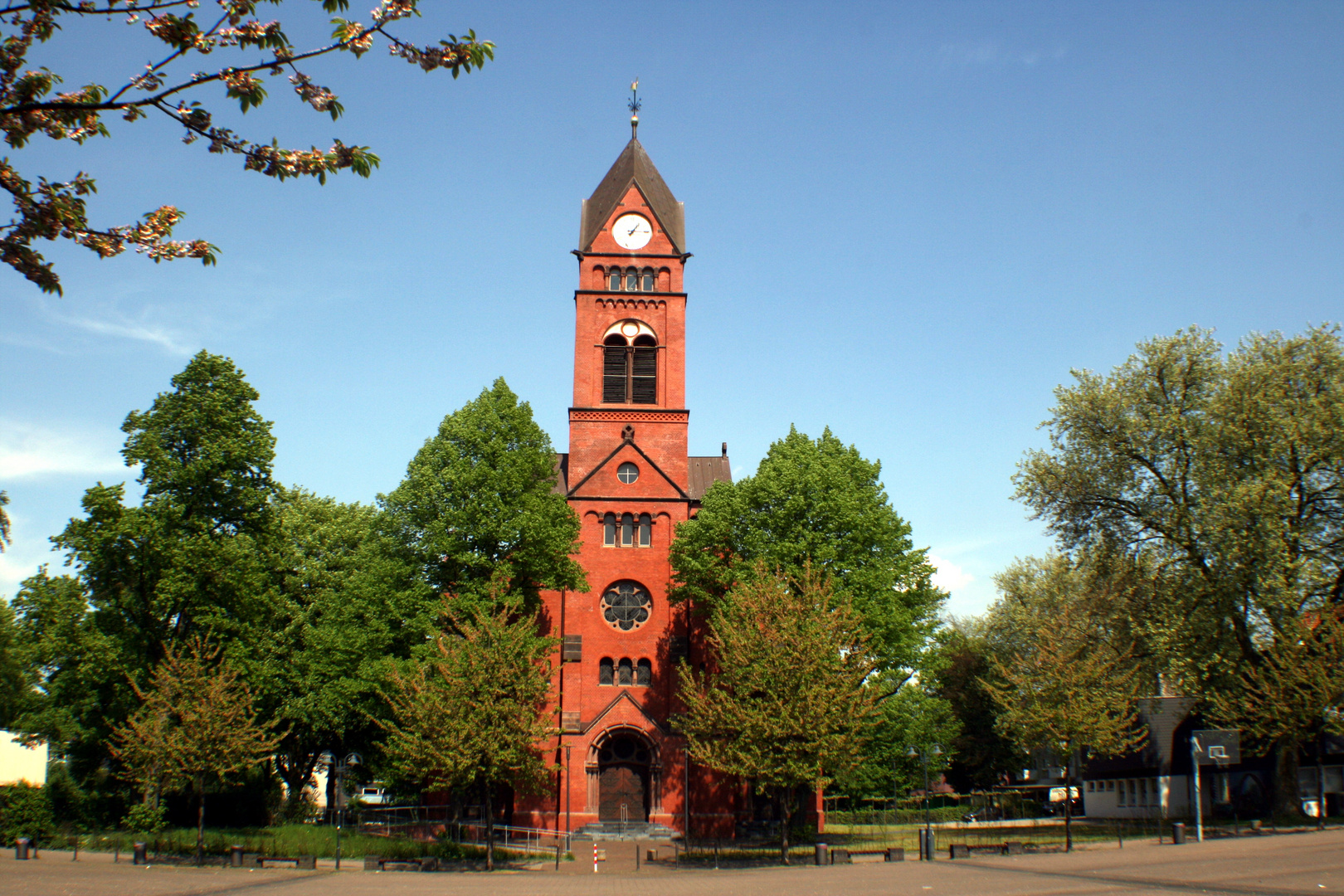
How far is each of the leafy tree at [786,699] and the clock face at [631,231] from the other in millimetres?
21430

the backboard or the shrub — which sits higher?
the backboard

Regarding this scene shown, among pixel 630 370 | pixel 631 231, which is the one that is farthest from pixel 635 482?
pixel 631 231

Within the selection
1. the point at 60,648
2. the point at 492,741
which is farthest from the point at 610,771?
the point at 60,648

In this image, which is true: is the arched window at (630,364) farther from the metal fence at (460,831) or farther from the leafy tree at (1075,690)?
the leafy tree at (1075,690)

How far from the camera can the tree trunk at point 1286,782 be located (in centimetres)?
3372

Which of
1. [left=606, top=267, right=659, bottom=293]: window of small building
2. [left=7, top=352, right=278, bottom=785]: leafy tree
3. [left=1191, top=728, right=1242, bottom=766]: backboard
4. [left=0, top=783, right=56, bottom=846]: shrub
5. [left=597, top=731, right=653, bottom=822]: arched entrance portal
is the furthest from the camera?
[left=606, top=267, right=659, bottom=293]: window of small building

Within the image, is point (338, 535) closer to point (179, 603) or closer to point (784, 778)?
point (179, 603)

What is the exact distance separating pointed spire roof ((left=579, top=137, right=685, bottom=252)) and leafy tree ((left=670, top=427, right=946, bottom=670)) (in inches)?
542

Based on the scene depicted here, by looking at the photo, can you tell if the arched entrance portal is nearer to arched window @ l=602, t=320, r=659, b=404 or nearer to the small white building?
arched window @ l=602, t=320, r=659, b=404

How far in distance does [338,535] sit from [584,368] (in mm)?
13690

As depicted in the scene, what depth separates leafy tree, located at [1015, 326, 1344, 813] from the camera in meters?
32.0

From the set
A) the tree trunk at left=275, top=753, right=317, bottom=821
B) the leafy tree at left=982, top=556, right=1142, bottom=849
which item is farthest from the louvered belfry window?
the tree trunk at left=275, top=753, right=317, bottom=821

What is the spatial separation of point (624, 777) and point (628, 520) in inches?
414

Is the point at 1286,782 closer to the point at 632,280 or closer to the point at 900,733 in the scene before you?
the point at 900,733
